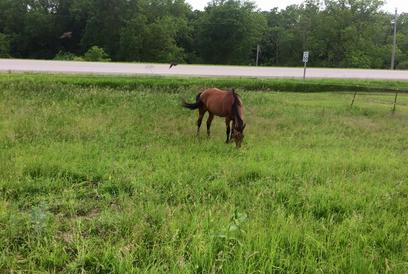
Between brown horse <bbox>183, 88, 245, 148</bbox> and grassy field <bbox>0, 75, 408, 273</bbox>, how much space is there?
1.18 ft

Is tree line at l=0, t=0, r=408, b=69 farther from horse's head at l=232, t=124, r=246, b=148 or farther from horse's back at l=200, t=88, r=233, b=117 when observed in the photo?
horse's head at l=232, t=124, r=246, b=148

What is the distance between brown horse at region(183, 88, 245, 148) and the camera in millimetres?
8414

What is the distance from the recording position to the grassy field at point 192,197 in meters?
3.52

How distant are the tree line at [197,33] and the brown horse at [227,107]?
122 ft

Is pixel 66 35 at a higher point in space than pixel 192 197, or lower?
higher

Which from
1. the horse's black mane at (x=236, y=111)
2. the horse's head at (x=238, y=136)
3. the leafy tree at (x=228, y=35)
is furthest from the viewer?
the leafy tree at (x=228, y=35)

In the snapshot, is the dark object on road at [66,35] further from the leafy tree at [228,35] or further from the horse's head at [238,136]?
the horse's head at [238,136]

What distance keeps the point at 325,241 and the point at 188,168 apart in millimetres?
3061

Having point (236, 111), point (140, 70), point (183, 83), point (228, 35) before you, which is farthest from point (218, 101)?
point (228, 35)

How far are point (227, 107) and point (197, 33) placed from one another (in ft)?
152

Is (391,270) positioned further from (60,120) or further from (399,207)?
(60,120)

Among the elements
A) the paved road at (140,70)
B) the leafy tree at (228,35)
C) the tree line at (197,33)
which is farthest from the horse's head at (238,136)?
the leafy tree at (228,35)

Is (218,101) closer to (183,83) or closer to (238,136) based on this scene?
(238,136)

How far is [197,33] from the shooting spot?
5381 centimetres
